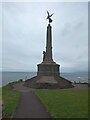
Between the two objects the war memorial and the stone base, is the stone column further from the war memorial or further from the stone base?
the stone base

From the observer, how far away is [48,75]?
36844 millimetres

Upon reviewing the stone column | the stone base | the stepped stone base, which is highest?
the stone column

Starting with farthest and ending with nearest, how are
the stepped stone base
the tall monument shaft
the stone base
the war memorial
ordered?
1. the tall monument shaft
2. the stone base
3. the war memorial
4. the stepped stone base

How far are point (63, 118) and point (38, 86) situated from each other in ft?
62.0

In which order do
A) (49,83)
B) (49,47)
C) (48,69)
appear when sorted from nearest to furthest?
(49,83) → (48,69) → (49,47)

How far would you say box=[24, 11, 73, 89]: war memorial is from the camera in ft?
105

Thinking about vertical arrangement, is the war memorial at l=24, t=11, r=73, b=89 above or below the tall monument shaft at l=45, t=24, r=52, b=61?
below

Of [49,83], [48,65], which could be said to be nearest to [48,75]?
[48,65]

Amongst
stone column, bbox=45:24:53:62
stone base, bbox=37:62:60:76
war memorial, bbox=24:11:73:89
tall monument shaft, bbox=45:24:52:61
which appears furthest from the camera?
tall monument shaft, bbox=45:24:52:61

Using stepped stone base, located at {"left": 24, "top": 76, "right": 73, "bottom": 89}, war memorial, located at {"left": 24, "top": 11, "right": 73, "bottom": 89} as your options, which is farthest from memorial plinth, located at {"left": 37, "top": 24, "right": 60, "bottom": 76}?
stepped stone base, located at {"left": 24, "top": 76, "right": 73, "bottom": 89}

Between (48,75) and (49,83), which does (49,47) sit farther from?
(49,83)

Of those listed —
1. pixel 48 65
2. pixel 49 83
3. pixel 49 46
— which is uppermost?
pixel 49 46

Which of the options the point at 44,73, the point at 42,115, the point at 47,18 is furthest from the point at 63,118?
the point at 47,18

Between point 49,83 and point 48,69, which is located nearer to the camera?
point 49,83
